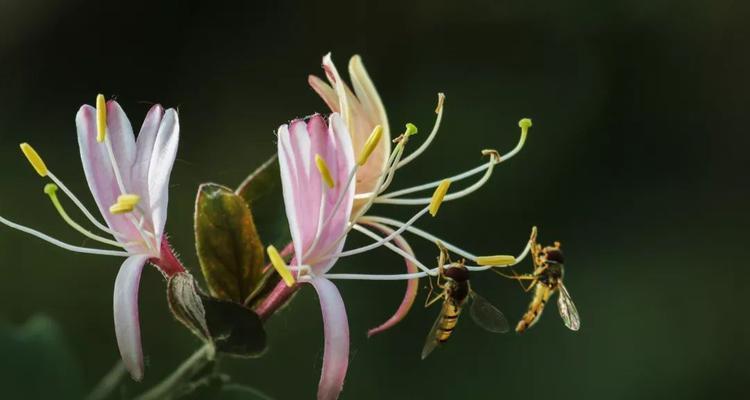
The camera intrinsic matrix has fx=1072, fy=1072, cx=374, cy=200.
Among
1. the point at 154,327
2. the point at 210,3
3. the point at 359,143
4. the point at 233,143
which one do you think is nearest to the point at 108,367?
the point at 154,327

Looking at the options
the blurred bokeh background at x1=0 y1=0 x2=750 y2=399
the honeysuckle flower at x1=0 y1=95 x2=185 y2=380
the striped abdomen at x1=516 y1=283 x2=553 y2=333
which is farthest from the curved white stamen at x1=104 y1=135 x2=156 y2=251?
the blurred bokeh background at x1=0 y1=0 x2=750 y2=399

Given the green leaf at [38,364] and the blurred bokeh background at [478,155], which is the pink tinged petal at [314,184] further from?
the blurred bokeh background at [478,155]

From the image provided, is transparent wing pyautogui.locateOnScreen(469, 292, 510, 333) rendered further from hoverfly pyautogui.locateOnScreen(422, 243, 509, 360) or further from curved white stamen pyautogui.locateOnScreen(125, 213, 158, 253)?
curved white stamen pyautogui.locateOnScreen(125, 213, 158, 253)

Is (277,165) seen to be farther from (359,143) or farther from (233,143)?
(233,143)

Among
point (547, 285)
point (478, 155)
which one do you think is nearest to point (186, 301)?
point (547, 285)

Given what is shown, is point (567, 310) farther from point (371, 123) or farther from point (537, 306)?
point (371, 123)

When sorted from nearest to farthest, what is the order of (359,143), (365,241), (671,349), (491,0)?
(359,143) → (365,241) → (671,349) → (491,0)
